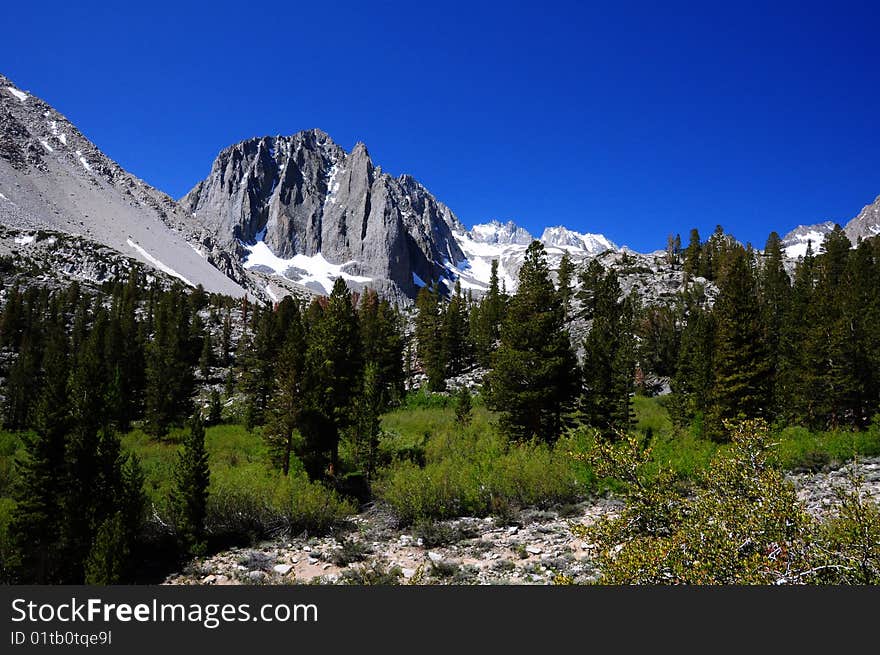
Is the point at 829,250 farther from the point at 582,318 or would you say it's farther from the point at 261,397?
the point at 261,397

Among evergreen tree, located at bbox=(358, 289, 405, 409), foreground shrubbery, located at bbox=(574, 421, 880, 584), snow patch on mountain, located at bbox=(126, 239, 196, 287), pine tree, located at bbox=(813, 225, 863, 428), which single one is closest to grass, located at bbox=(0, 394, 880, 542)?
foreground shrubbery, located at bbox=(574, 421, 880, 584)

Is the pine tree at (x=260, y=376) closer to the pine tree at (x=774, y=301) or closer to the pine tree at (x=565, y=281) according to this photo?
the pine tree at (x=774, y=301)

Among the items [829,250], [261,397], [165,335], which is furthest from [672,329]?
[165,335]

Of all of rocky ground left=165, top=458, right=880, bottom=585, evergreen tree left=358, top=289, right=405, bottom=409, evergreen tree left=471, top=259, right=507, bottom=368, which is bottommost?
rocky ground left=165, top=458, right=880, bottom=585

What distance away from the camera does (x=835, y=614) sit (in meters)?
4.56

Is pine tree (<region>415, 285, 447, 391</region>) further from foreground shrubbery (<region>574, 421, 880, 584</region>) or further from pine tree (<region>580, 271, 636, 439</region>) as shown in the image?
foreground shrubbery (<region>574, 421, 880, 584</region>)

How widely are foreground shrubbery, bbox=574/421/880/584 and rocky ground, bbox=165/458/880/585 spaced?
3788mm

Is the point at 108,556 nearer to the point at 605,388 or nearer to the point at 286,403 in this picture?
the point at 286,403

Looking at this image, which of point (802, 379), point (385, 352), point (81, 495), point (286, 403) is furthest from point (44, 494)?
point (802, 379)

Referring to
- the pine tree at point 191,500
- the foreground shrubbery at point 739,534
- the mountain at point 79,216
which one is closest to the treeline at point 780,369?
the foreground shrubbery at point 739,534

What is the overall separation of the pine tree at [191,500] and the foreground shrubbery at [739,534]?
48.2 feet

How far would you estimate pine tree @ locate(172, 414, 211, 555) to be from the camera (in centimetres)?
1572

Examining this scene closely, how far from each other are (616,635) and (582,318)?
86927mm

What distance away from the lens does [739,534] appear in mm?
5504
